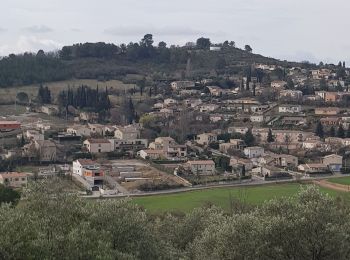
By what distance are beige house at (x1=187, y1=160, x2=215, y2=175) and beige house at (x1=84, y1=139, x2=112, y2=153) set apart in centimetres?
1011

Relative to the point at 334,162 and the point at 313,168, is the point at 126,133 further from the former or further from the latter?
the point at 334,162

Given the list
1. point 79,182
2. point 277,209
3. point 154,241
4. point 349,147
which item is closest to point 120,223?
point 154,241

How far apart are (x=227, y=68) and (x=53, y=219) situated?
3559 inches

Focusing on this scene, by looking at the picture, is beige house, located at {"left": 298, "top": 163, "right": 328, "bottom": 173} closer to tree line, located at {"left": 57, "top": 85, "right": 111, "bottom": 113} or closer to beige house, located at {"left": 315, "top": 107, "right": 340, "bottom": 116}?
beige house, located at {"left": 315, "top": 107, "right": 340, "bottom": 116}

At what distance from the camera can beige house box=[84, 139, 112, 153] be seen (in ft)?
176

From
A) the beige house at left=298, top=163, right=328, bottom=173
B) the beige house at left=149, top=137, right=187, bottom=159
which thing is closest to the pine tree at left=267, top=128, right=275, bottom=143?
the beige house at left=149, top=137, right=187, bottom=159

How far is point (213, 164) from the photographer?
4794 centimetres

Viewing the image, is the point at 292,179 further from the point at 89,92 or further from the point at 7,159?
the point at 89,92

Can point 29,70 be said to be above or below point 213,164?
above

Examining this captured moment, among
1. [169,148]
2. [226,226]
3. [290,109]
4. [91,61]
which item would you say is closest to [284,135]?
[290,109]

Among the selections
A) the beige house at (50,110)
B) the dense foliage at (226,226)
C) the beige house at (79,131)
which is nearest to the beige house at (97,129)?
the beige house at (79,131)

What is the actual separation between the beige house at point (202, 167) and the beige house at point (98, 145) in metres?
10.1

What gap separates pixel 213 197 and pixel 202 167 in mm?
9416

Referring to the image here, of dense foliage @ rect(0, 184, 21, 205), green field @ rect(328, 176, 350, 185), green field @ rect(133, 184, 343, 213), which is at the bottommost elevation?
green field @ rect(328, 176, 350, 185)
